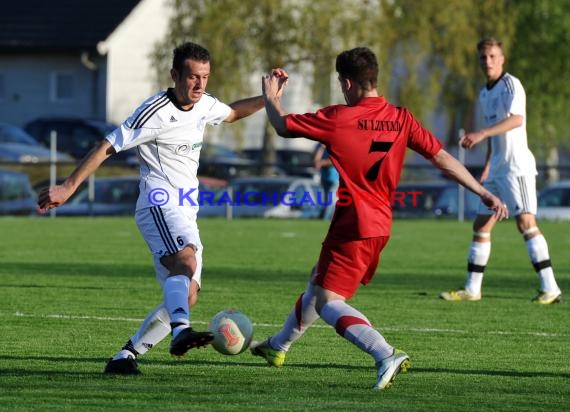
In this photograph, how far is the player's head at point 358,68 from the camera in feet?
24.9

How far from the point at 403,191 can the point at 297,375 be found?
22411 millimetres

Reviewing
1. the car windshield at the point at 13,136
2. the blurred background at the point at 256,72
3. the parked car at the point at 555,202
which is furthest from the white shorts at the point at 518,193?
the car windshield at the point at 13,136

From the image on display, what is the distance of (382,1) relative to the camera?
3691cm

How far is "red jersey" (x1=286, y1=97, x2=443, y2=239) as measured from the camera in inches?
301

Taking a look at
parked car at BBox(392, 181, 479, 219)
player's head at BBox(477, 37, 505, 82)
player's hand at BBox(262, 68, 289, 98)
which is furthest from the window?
player's hand at BBox(262, 68, 289, 98)

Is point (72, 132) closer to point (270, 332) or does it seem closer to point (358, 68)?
point (270, 332)

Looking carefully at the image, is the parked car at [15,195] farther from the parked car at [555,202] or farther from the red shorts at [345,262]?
the red shorts at [345,262]

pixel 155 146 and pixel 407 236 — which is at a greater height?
pixel 155 146

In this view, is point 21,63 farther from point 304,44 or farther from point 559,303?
point 559,303

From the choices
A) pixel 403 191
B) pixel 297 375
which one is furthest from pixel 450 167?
pixel 403 191

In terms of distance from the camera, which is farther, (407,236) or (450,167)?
(407,236)

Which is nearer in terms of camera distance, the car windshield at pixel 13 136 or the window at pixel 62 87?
the car windshield at pixel 13 136

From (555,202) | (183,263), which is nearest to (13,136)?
(555,202)

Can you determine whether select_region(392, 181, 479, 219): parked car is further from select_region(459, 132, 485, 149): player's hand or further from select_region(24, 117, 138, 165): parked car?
select_region(459, 132, 485, 149): player's hand
